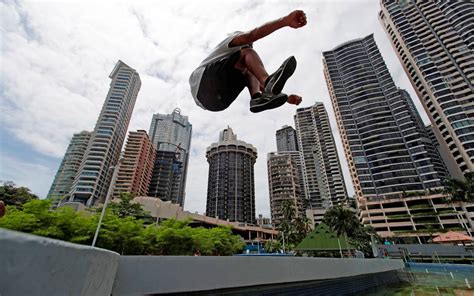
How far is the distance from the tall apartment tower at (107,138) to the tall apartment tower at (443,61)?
277 feet

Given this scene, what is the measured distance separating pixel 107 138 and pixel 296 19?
7457 cm

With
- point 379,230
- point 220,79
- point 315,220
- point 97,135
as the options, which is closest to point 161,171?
point 97,135

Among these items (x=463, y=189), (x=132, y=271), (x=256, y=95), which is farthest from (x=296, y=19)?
(x=463, y=189)

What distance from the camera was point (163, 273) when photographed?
2.60 m

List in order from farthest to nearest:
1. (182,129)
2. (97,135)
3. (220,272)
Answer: (182,129) → (97,135) → (220,272)

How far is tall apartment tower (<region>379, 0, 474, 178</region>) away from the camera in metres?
50.1

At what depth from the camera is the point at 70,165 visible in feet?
243

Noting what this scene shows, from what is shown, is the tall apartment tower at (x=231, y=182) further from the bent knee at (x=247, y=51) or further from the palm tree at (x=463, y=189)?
the bent knee at (x=247, y=51)

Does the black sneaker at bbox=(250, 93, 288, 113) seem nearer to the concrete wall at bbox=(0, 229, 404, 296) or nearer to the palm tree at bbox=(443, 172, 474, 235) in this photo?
the concrete wall at bbox=(0, 229, 404, 296)

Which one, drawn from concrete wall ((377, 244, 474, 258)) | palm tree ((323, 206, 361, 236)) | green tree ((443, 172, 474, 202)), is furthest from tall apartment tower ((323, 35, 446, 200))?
palm tree ((323, 206, 361, 236))

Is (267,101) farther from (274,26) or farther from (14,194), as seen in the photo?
(14,194)

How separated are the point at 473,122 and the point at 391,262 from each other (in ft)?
192

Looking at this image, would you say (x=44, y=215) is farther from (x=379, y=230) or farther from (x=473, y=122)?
(x=473, y=122)

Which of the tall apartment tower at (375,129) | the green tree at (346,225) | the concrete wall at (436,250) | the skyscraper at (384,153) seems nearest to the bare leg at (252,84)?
the concrete wall at (436,250)
